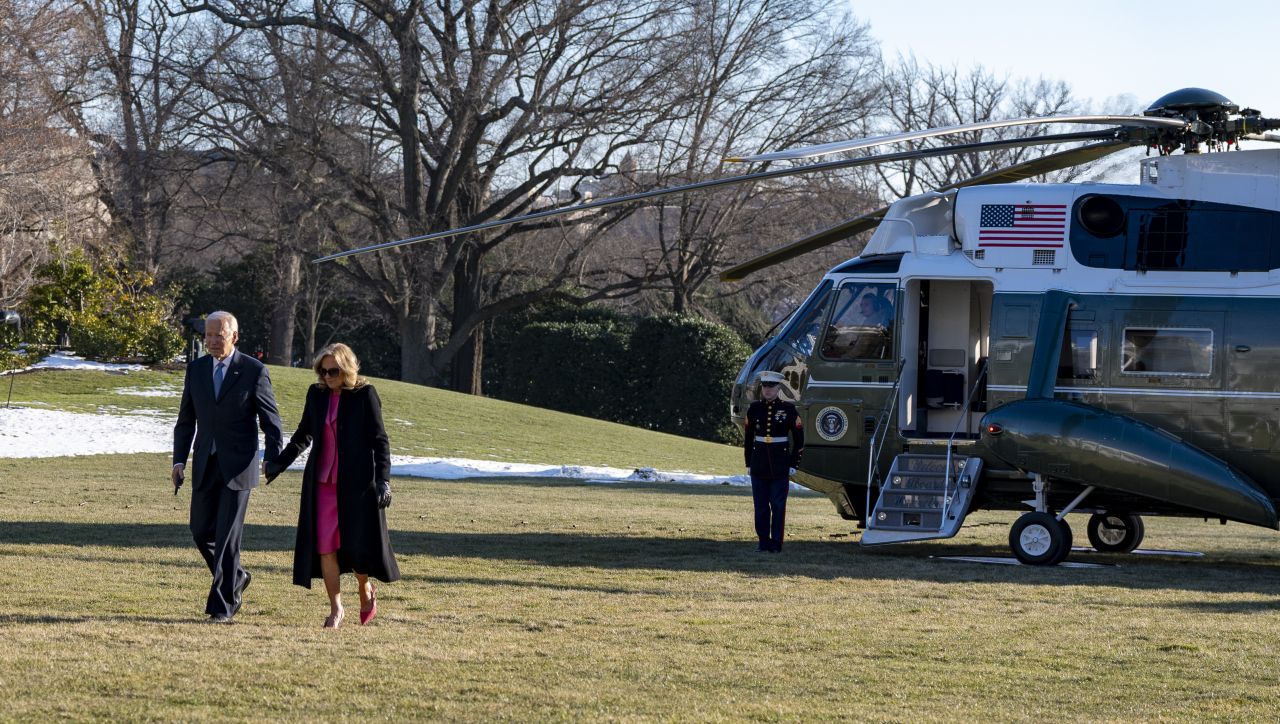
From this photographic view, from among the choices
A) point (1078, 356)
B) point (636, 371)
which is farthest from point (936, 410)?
point (636, 371)

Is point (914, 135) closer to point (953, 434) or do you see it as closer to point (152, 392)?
point (953, 434)

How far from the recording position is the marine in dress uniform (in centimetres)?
1334

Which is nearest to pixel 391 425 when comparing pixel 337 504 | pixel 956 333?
pixel 956 333

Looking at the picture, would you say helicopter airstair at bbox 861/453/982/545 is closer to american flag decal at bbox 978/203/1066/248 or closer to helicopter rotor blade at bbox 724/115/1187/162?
american flag decal at bbox 978/203/1066/248

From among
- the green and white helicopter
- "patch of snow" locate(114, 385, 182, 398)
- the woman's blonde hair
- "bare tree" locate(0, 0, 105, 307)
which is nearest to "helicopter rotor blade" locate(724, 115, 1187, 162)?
the green and white helicopter

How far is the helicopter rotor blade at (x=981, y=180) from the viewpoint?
12859mm

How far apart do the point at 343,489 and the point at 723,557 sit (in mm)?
5322

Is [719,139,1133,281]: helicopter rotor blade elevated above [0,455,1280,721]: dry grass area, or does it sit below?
above

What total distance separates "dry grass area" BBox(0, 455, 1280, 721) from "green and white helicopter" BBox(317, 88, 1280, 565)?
2.37 ft

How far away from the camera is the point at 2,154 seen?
2878 centimetres

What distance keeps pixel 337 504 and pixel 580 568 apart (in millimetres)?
3857

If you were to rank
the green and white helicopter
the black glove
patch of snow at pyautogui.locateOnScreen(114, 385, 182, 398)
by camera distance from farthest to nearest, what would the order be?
patch of snow at pyautogui.locateOnScreen(114, 385, 182, 398)
the green and white helicopter
the black glove

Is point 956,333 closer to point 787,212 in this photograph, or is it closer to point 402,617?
→ point 402,617

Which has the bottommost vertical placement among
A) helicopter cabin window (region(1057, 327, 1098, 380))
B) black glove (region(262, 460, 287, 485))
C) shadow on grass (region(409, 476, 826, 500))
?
shadow on grass (region(409, 476, 826, 500))
